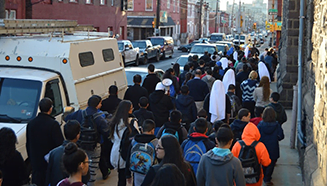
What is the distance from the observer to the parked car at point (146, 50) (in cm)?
3341

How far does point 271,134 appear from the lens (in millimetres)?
7809

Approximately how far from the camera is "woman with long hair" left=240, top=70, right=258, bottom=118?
11188 mm

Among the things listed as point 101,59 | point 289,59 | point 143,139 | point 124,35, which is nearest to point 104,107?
point 101,59

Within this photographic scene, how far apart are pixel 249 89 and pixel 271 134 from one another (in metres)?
3.52

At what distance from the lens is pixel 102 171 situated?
847 cm

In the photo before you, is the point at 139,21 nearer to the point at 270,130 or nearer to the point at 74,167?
the point at 270,130

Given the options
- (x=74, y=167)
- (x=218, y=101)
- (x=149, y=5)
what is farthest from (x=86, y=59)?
(x=149, y=5)

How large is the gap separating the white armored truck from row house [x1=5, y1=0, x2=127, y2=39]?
13.9 metres

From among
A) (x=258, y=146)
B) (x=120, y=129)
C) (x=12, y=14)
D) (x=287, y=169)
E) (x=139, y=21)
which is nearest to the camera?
(x=258, y=146)

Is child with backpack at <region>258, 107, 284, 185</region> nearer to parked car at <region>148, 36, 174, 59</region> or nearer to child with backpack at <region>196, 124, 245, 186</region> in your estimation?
child with backpack at <region>196, 124, 245, 186</region>

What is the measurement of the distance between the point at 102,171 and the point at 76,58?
237 centimetres

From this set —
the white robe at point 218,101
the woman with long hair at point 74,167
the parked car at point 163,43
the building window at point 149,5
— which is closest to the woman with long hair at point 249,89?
the white robe at point 218,101

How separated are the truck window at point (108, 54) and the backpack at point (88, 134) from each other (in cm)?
421

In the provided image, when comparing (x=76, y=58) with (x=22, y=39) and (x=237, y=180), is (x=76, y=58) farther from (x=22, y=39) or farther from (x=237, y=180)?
(x=237, y=180)
